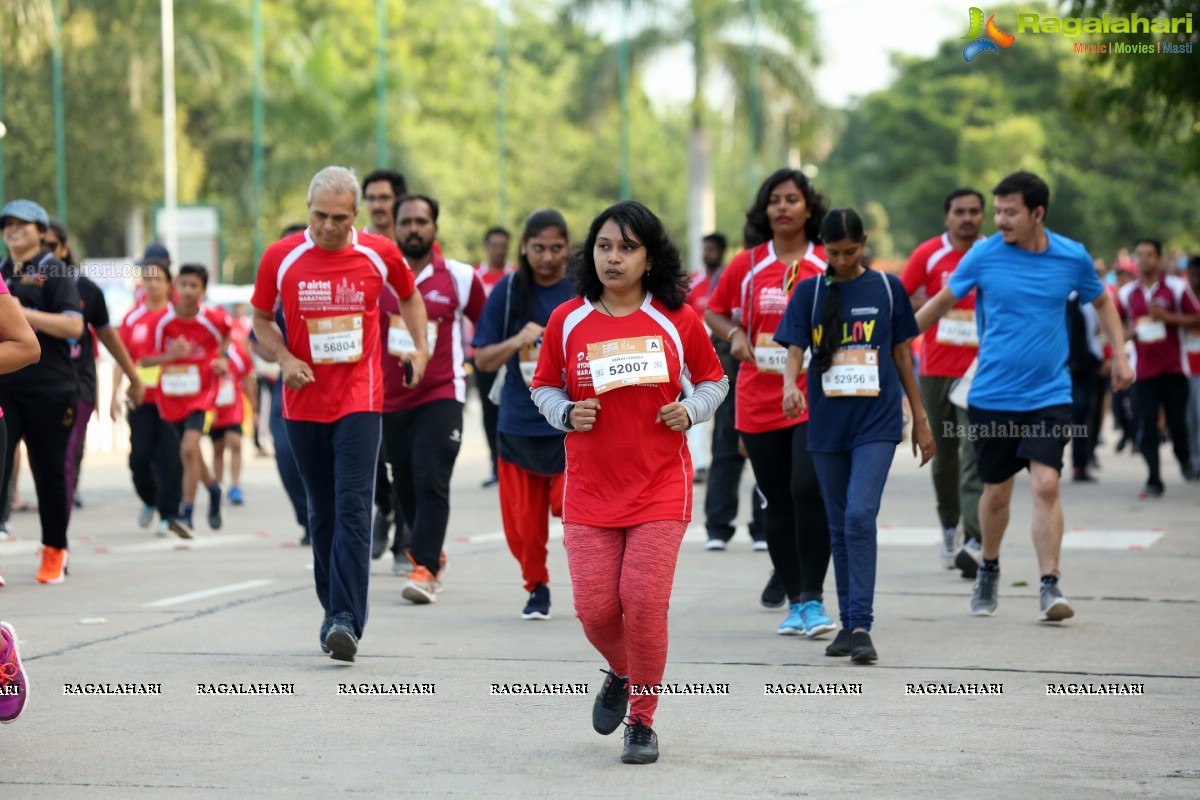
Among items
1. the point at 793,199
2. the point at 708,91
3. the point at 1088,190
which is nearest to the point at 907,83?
the point at 1088,190

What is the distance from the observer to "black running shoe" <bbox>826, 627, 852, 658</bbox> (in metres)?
7.55

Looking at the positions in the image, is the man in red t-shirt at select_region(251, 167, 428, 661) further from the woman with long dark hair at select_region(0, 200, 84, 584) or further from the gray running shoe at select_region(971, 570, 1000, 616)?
the gray running shoe at select_region(971, 570, 1000, 616)

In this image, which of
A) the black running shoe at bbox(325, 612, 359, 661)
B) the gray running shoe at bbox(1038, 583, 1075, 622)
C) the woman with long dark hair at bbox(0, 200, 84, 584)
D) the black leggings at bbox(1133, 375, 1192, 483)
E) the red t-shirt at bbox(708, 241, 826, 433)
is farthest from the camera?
the black leggings at bbox(1133, 375, 1192, 483)

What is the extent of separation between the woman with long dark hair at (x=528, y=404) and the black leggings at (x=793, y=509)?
3.27 feet

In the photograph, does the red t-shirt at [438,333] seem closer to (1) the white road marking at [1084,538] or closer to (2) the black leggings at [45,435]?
(2) the black leggings at [45,435]

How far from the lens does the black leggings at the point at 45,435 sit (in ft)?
32.9

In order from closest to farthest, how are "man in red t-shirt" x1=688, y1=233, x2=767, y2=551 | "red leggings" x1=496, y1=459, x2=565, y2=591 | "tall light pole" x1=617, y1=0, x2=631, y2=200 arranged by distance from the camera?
1. "red leggings" x1=496, y1=459, x2=565, y2=591
2. "man in red t-shirt" x1=688, y1=233, x2=767, y2=551
3. "tall light pole" x1=617, y1=0, x2=631, y2=200

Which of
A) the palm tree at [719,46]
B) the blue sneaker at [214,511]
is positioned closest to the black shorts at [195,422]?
the blue sneaker at [214,511]

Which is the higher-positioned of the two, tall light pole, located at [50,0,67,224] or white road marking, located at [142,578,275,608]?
tall light pole, located at [50,0,67,224]

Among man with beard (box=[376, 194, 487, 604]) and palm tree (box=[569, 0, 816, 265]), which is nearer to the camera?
man with beard (box=[376, 194, 487, 604])

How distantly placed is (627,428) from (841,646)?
6.95 feet

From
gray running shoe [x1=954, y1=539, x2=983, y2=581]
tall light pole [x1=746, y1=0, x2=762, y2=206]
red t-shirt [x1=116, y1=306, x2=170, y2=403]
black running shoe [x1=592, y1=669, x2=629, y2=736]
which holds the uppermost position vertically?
tall light pole [x1=746, y1=0, x2=762, y2=206]

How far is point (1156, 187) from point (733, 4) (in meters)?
17.2

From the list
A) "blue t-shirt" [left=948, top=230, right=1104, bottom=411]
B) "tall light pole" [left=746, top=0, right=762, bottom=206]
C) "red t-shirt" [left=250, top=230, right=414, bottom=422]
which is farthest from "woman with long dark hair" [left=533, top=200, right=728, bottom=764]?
"tall light pole" [left=746, top=0, right=762, bottom=206]
